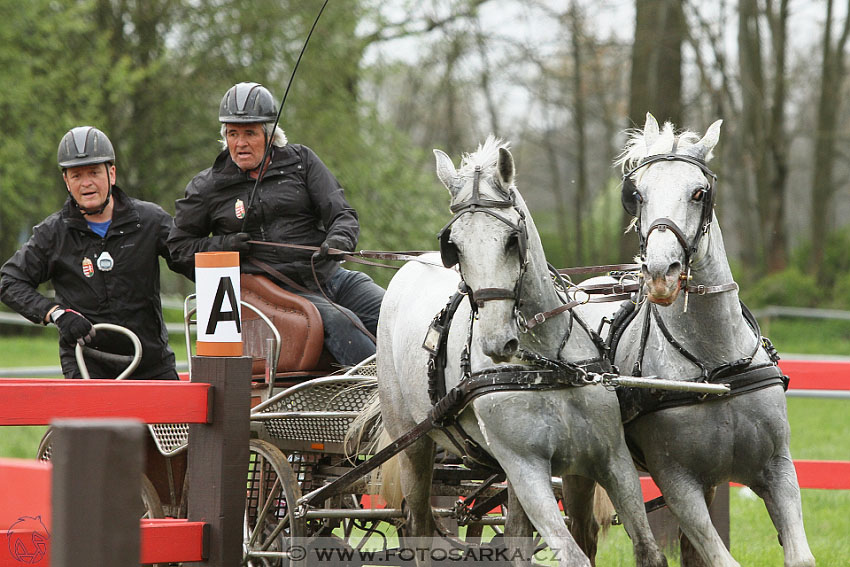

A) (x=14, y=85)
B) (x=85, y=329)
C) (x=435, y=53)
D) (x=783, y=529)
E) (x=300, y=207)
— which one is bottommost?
(x=783, y=529)

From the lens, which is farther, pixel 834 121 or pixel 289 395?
pixel 834 121

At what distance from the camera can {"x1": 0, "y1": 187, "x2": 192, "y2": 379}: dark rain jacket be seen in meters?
5.63

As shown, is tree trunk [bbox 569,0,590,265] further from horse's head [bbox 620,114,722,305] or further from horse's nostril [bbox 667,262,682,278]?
horse's nostril [bbox 667,262,682,278]

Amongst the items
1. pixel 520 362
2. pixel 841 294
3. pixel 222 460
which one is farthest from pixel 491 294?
pixel 841 294

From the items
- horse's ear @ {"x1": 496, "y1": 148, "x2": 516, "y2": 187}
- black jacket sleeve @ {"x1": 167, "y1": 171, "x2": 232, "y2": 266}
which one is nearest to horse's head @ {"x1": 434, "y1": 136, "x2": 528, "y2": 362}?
horse's ear @ {"x1": 496, "y1": 148, "x2": 516, "y2": 187}

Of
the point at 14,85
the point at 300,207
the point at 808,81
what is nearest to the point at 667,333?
the point at 300,207

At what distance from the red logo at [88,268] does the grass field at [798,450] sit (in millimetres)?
3275

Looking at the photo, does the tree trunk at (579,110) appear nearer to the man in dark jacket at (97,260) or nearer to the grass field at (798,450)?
the grass field at (798,450)

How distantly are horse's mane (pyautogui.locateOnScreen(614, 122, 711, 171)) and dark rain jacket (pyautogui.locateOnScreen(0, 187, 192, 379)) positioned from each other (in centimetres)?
243

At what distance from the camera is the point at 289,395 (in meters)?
4.95

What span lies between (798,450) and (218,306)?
7.54 metres

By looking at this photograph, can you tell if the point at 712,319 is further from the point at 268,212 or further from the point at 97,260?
the point at 97,260

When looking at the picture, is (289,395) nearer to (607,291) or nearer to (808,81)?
(607,291)

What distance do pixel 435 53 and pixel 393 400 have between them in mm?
18492
